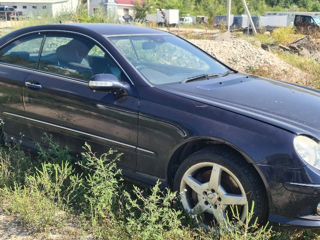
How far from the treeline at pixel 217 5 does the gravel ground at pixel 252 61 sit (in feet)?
151

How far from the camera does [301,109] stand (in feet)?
10.4

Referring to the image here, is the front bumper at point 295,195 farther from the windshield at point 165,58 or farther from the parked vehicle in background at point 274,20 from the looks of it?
the parked vehicle in background at point 274,20

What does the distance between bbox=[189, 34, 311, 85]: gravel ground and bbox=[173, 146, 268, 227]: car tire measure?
5.56m

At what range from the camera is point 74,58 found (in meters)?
3.94

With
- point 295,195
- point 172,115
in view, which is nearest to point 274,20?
point 172,115

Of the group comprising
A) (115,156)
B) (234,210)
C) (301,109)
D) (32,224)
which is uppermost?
(301,109)

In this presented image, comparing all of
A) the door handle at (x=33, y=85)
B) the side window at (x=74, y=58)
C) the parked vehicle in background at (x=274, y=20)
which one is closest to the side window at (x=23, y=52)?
the side window at (x=74, y=58)

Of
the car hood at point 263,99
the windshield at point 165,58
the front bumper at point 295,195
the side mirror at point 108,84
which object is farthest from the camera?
the windshield at point 165,58

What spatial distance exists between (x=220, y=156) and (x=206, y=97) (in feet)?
1.79

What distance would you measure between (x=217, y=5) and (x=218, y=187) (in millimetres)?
59849

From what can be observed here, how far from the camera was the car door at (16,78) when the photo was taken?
4113mm

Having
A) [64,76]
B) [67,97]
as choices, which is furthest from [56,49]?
[67,97]

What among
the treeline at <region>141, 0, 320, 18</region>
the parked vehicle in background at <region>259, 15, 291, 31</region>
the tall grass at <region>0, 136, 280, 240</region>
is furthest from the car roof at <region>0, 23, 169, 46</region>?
the treeline at <region>141, 0, 320, 18</region>

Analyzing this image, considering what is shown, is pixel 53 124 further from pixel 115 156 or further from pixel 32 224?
pixel 32 224
